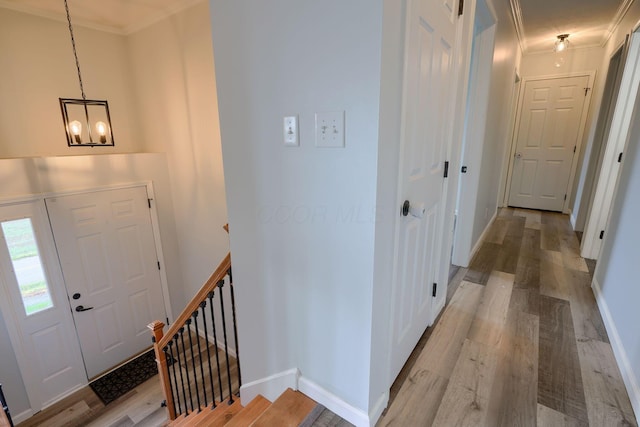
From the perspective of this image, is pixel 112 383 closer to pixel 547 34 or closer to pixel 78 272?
pixel 78 272

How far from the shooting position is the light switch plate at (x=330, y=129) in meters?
0.99


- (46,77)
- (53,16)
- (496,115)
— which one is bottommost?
(496,115)

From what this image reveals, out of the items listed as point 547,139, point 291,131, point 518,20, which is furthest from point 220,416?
point 547,139

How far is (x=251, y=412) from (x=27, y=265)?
288 cm

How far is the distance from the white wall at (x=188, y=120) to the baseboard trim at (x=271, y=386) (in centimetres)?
192

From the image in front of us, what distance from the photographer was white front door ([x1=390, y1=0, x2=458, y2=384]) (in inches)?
44.2

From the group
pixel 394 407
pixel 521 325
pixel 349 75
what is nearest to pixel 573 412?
pixel 521 325

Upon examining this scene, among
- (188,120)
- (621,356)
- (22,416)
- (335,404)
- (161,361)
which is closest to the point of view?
(335,404)

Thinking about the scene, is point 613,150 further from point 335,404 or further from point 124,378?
point 124,378

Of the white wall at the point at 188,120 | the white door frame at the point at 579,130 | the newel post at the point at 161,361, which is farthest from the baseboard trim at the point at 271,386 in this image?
the white door frame at the point at 579,130

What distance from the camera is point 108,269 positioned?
11.3 feet

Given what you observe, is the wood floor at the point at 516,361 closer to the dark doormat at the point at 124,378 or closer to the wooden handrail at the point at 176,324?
the wooden handrail at the point at 176,324

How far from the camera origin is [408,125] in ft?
3.71

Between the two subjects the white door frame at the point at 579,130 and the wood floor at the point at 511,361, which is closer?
the wood floor at the point at 511,361
